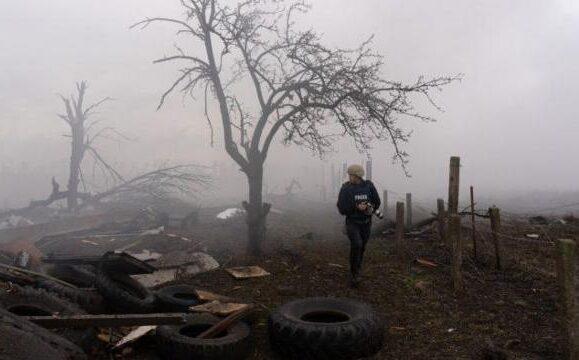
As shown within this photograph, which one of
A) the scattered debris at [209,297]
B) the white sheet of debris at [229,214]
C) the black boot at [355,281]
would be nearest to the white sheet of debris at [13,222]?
the white sheet of debris at [229,214]

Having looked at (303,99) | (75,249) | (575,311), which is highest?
(303,99)

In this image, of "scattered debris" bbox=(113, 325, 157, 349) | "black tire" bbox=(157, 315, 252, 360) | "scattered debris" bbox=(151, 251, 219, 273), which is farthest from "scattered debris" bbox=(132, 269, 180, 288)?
"black tire" bbox=(157, 315, 252, 360)

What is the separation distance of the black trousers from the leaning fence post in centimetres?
336

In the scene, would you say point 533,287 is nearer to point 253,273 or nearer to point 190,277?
point 253,273

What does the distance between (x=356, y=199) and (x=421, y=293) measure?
1839 mm

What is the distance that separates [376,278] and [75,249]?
30.3 ft

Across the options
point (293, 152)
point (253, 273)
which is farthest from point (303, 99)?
point (293, 152)

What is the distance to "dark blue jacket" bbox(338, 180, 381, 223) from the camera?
7.44 m

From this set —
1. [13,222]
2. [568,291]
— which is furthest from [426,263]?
[13,222]

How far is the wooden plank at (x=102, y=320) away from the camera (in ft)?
16.3

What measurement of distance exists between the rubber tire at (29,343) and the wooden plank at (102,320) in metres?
0.29

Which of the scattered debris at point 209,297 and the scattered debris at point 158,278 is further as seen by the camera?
the scattered debris at point 158,278

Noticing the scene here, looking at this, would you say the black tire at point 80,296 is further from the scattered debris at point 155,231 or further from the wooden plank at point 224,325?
the scattered debris at point 155,231

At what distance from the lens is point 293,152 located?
73.8 meters
